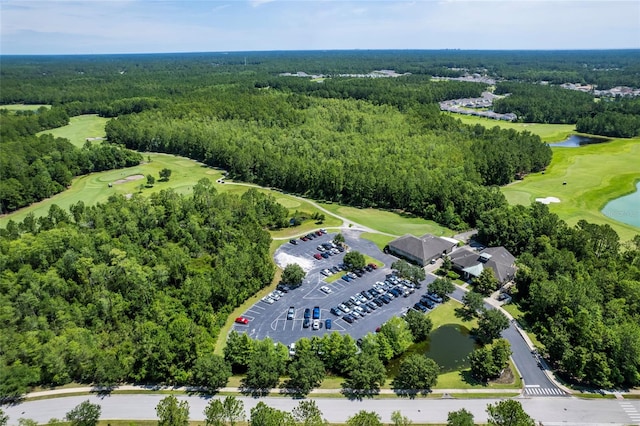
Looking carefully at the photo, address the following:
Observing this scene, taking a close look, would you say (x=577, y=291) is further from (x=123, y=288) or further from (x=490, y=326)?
(x=123, y=288)

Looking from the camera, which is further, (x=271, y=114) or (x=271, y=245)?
(x=271, y=114)

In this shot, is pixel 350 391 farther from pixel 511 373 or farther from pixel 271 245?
pixel 271 245

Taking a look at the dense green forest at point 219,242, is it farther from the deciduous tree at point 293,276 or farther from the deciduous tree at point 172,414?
the deciduous tree at point 172,414

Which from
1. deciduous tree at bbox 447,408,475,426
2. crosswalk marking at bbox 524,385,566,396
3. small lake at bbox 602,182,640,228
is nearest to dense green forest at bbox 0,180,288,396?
deciduous tree at bbox 447,408,475,426

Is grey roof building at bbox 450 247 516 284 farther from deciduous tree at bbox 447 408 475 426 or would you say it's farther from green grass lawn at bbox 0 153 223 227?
green grass lawn at bbox 0 153 223 227

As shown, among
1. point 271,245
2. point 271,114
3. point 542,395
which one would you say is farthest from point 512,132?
point 542,395

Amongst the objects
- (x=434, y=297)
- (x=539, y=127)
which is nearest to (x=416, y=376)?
(x=434, y=297)
